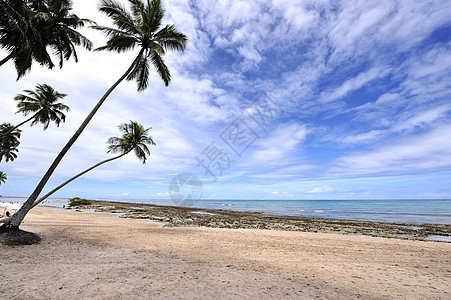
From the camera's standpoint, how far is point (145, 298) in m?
4.91

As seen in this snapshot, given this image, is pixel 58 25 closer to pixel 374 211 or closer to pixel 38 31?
pixel 38 31

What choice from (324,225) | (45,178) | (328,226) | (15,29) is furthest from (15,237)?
(324,225)

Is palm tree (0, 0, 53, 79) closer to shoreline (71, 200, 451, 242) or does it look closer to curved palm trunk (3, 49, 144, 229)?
curved palm trunk (3, 49, 144, 229)

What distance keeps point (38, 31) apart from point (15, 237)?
31.8 ft

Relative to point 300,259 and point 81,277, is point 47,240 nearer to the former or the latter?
point 81,277

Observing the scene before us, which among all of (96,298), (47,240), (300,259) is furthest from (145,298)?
(47,240)

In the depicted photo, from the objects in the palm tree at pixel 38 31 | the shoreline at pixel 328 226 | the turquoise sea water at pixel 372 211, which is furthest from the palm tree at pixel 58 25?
the turquoise sea water at pixel 372 211

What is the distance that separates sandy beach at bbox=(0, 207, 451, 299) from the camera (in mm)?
5348

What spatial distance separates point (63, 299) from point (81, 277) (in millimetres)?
1284

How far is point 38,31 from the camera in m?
10.6

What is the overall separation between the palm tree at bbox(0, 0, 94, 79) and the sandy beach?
807cm

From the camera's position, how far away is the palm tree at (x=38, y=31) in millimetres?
7878

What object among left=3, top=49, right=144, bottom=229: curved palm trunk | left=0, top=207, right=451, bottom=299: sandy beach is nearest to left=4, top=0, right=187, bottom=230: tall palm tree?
left=3, top=49, right=144, bottom=229: curved palm trunk

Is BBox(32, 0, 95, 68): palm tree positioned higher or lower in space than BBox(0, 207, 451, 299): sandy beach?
higher
